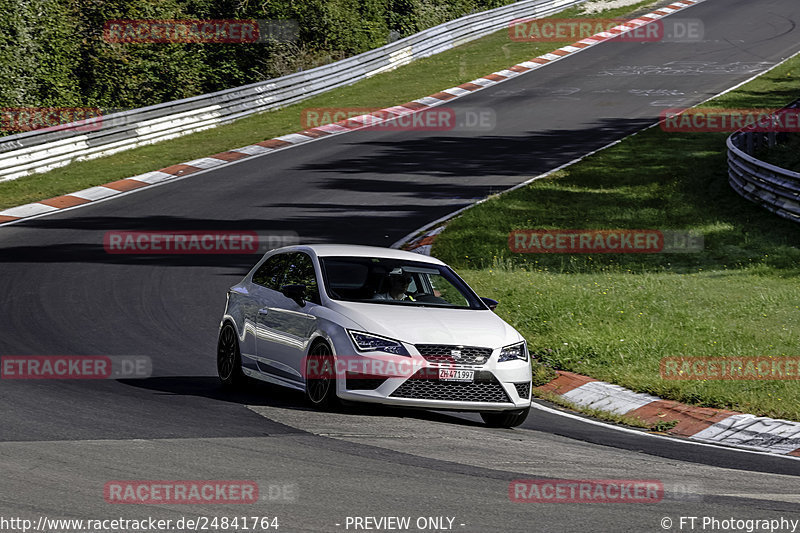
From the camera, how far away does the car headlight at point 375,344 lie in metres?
9.88

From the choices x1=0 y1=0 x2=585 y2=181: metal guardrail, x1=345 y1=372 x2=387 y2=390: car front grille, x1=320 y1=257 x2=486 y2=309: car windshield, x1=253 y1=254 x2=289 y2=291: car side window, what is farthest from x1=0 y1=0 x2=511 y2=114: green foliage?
x1=345 y1=372 x2=387 y2=390: car front grille

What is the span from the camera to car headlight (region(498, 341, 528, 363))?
10.3 m

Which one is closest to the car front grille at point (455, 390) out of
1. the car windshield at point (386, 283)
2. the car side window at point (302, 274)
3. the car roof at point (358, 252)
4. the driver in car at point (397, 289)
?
the car windshield at point (386, 283)

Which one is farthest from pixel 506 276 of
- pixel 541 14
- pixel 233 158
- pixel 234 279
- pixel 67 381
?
pixel 541 14

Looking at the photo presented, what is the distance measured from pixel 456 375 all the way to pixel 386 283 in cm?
153

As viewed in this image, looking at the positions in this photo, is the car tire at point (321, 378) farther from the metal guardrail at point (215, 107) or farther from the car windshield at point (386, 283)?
the metal guardrail at point (215, 107)

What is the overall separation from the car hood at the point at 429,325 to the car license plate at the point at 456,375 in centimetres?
25

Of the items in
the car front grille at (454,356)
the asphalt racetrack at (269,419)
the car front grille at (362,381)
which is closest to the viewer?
the asphalt racetrack at (269,419)

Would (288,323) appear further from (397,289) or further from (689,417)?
(689,417)

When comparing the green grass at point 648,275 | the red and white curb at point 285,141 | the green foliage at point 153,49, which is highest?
the green foliage at point 153,49

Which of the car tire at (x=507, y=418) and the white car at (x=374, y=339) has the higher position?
the white car at (x=374, y=339)

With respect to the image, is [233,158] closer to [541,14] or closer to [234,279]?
[234,279]

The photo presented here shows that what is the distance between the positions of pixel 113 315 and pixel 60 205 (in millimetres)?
10147

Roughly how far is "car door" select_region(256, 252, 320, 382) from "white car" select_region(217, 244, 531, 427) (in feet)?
0.04
